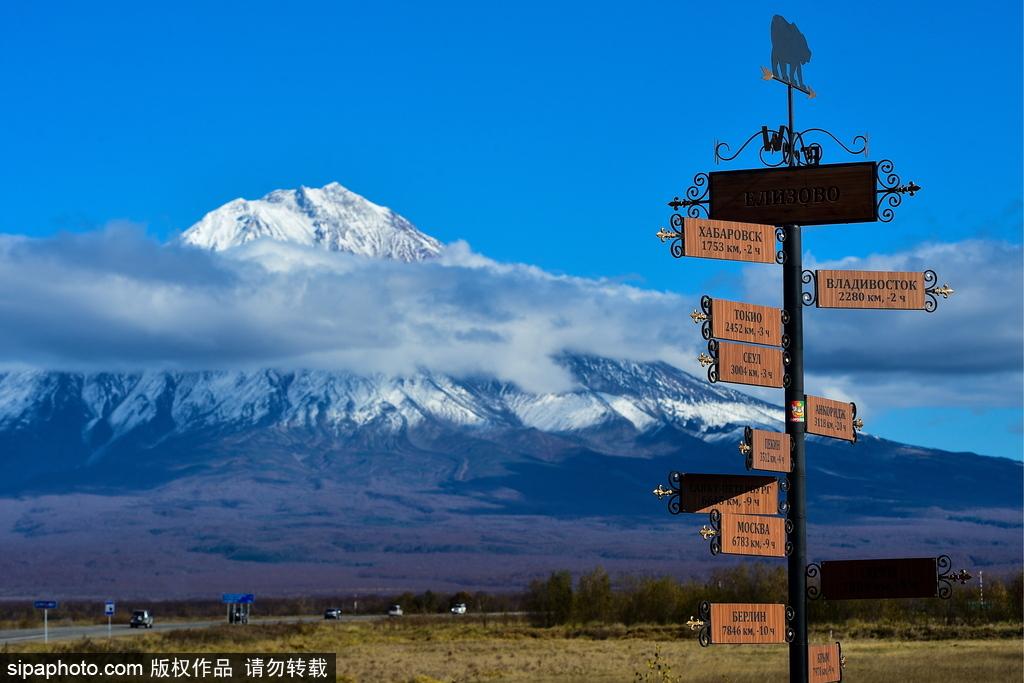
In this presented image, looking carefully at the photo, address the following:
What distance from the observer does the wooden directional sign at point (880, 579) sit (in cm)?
1475

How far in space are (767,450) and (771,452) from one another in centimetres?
9

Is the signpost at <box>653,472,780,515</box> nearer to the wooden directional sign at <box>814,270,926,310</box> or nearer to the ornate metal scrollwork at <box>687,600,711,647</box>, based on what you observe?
the ornate metal scrollwork at <box>687,600,711,647</box>

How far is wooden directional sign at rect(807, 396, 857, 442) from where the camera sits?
15188 mm

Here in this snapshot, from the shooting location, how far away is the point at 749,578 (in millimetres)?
117375

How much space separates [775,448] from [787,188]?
104 inches

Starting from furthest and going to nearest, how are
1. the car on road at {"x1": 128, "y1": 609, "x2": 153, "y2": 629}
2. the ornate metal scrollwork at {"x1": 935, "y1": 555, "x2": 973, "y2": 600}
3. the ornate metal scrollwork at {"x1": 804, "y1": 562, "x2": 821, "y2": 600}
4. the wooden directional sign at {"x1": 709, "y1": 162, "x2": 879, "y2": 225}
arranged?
the car on road at {"x1": 128, "y1": 609, "x2": 153, "y2": 629}
the wooden directional sign at {"x1": 709, "y1": 162, "x2": 879, "y2": 225}
the ornate metal scrollwork at {"x1": 804, "y1": 562, "x2": 821, "y2": 600}
the ornate metal scrollwork at {"x1": 935, "y1": 555, "x2": 973, "y2": 600}

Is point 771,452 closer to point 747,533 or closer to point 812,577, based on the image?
point 747,533

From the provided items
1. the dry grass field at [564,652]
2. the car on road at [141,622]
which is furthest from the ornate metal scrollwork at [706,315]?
the car on road at [141,622]

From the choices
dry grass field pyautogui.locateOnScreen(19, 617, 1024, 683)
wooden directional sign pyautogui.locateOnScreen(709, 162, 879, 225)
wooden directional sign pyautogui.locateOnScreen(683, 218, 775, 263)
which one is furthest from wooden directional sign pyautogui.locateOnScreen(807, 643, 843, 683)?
dry grass field pyautogui.locateOnScreen(19, 617, 1024, 683)

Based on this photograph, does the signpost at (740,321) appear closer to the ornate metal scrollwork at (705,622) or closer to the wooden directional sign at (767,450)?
the wooden directional sign at (767,450)

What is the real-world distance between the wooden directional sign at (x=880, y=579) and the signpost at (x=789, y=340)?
1 centimetres

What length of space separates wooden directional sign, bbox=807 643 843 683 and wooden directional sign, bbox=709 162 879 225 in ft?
13.9

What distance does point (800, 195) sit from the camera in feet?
50.3

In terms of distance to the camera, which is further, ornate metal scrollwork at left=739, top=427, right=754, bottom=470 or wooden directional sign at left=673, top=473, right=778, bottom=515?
wooden directional sign at left=673, top=473, right=778, bottom=515
